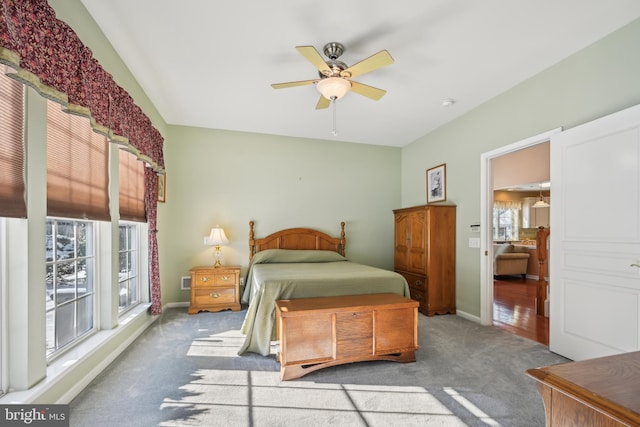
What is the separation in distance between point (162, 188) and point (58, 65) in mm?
2767

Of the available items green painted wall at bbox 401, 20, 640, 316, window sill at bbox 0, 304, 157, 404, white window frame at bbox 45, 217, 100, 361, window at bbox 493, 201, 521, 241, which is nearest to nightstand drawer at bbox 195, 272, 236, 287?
window sill at bbox 0, 304, 157, 404

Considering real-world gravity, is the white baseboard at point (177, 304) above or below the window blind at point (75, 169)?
below

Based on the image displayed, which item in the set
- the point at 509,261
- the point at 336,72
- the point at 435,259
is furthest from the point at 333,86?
the point at 509,261

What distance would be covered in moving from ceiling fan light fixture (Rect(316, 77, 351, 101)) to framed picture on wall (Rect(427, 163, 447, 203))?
242 cm

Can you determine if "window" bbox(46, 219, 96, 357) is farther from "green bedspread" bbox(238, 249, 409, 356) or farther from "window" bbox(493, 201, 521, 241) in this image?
"window" bbox(493, 201, 521, 241)

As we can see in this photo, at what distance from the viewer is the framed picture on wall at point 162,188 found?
4106 mm

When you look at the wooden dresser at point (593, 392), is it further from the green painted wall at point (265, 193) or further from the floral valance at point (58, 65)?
the green painted wall at point (265, 193)

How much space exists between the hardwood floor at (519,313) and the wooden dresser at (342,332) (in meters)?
1.66

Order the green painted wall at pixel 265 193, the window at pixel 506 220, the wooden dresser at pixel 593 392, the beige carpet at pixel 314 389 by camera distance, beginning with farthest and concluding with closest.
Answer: the window at pixel 506 220 → the green painted wall at pixel 265 193 → the beige carpet at pixel 314 389 → the wooden dresser at pixel 593 392

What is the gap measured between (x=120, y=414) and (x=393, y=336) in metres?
2.00

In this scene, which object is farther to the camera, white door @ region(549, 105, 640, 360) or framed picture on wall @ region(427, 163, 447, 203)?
framed picture on wall @ region(427, 163, 447, 203)

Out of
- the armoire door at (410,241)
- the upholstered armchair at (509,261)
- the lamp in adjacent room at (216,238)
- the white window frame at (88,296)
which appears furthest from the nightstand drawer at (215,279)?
the upholstered armchair at (509,261)

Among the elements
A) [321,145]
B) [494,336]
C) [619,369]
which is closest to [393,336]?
[494,336]

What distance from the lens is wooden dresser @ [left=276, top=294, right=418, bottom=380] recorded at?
91.5 inches
